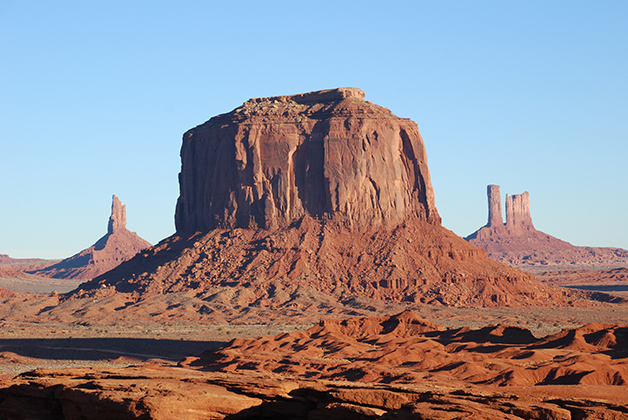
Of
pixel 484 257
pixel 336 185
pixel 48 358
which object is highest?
pixel 336 185

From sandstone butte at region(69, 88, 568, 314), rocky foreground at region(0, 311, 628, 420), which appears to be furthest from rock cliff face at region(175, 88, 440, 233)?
rocky foreground at region(0, 311, 628, 420)

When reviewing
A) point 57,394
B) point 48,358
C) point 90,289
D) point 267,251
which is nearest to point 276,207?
point 267,251

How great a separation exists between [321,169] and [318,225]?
6103mm

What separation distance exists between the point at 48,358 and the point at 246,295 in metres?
Answer: 35.9

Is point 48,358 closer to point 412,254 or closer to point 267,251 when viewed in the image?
point 267,251

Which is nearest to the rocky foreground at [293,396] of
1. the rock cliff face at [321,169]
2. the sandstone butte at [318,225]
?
the sandstone butte at [318,225]

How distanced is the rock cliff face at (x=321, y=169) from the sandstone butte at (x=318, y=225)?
12 cm

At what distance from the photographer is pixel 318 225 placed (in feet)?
316

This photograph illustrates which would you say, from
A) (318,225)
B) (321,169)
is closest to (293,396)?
(318,225)

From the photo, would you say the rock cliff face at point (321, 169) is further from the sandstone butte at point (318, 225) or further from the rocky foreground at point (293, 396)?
the rocky foreground at point (293, 396)

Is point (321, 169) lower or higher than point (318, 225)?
higher

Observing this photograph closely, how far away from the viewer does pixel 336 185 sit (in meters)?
95.4

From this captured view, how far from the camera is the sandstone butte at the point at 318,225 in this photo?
9031 cm

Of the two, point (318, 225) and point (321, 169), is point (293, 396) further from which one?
point (321, 169)
